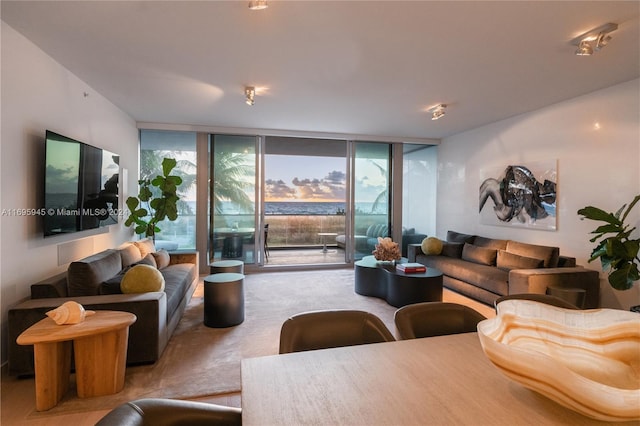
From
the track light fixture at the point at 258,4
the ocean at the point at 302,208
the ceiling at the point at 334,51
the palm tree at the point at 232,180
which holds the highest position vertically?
the ceiling at the point at 334,51

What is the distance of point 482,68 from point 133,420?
3.81 m

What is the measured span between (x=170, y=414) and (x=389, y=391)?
2.27 ft

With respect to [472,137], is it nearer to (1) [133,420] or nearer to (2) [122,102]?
(2) [122,102]

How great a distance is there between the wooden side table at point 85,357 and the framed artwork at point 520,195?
513 cm

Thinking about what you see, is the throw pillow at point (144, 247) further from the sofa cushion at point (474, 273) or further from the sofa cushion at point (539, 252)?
the sofa cushion at point (539, 252)

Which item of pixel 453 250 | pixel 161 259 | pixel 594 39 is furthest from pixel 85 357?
pixel 453 250

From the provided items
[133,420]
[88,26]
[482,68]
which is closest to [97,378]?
[133,420]

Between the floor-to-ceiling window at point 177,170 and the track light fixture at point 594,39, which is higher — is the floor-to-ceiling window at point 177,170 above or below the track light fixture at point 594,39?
below

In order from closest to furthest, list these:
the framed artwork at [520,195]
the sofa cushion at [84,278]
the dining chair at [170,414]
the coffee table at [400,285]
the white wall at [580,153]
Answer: the dining chair at [170,414] < the sofa cushion at [84,278] < the white wall at [580,153] < the coffee table at [400,285] < the framed artwork at [520,195]

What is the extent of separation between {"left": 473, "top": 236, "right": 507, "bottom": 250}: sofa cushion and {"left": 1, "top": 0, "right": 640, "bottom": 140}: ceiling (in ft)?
6.57

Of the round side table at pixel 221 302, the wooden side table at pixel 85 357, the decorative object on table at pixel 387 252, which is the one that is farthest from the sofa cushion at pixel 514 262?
the wooden side table at pixel 85 357

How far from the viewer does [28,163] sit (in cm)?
278

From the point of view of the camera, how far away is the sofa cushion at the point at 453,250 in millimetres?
5547

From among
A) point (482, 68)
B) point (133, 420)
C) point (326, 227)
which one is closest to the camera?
point (133, 420)
